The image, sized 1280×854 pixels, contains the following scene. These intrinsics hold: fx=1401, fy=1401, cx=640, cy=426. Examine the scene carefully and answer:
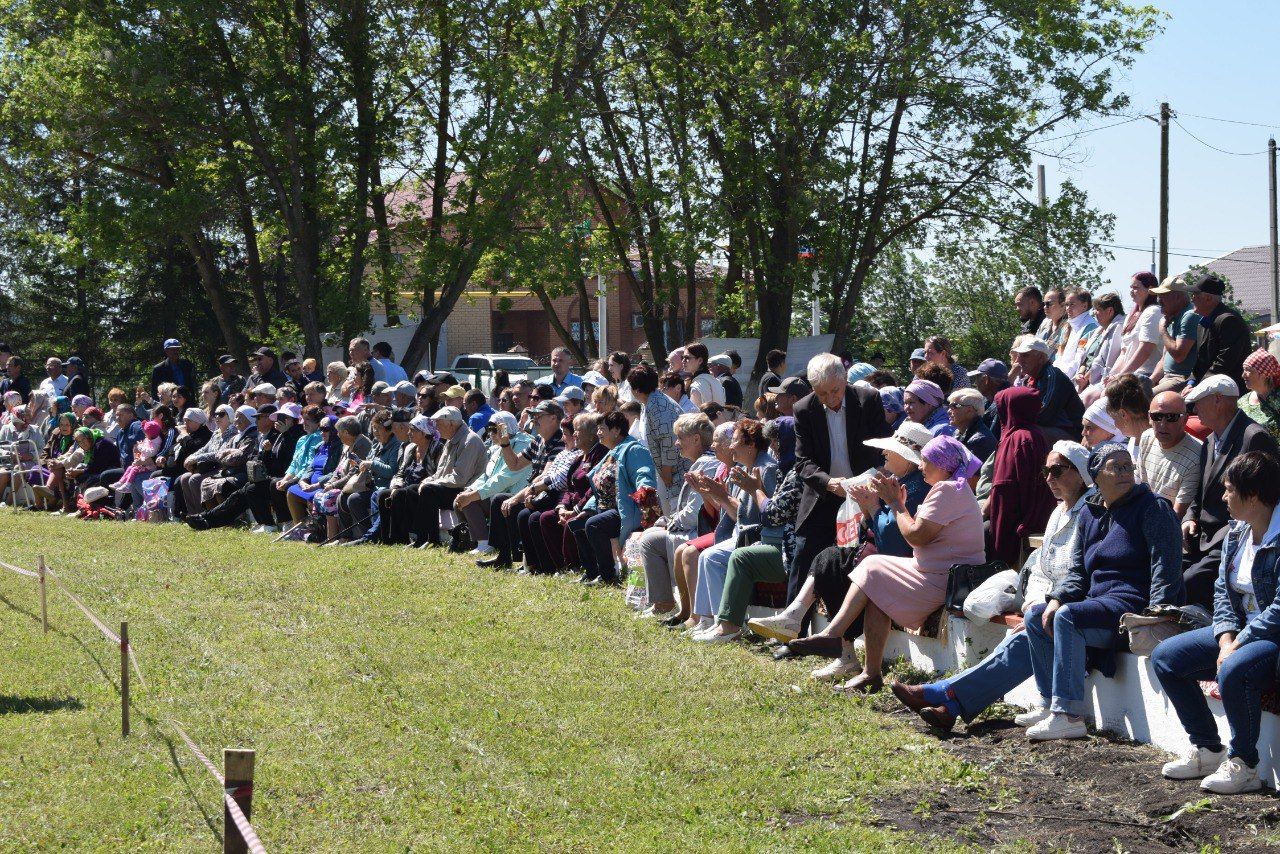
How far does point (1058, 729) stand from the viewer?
7.10 metres

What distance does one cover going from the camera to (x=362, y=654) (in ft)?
31.2

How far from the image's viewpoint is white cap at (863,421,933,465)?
28.9 feet

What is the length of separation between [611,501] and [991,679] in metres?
5.33

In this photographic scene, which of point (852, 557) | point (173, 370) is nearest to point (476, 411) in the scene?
point (852, 557)

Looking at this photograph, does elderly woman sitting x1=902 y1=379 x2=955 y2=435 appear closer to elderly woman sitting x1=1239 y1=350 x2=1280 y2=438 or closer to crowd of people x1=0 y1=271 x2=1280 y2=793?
crowd of people x1=0 y1=271 x2=1280 y2=793

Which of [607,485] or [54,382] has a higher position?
[54,382]

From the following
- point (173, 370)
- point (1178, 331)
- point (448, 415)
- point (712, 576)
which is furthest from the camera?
point (173, 370)

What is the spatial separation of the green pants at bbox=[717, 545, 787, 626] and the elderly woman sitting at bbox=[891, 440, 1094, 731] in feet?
7.62

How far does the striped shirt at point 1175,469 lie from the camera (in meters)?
7.84

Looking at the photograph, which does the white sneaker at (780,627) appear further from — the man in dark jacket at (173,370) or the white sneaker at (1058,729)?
the man in dark jacket at (173,370)

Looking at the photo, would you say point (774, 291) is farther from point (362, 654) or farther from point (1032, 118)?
point (362, 654)

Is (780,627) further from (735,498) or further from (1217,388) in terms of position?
(1217,388)

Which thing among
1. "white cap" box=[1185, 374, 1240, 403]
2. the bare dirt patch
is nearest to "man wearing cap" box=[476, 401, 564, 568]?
"white cap" box=[1185, 374, 1240, 403]

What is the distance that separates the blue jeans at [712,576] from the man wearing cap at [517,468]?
10.8 ft
